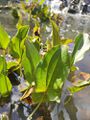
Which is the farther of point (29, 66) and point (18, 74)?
point (18, 74)

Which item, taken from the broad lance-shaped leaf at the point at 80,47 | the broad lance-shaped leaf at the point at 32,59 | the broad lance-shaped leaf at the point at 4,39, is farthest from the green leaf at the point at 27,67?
the broad lance-shaped leaf at the point at 4,39

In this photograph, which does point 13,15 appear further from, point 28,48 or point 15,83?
point 28,48

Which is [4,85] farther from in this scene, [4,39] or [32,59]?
[4,39]

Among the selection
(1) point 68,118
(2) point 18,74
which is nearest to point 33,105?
(1) point 68,118

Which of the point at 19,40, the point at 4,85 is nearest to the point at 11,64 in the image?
the point at 19,40

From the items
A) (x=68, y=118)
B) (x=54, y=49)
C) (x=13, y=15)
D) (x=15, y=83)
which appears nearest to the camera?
(x=54, y=49)

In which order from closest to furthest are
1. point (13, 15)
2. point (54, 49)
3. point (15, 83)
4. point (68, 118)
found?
point (54, 49)
point (68, 118)
point (15, 83)
point (13, 15)

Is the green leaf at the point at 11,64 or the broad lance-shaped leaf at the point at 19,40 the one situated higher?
the broad lance-shaped leaf at the point at 19,40

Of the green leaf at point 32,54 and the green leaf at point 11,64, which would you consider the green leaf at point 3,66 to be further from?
the green leaf at point 11,64
